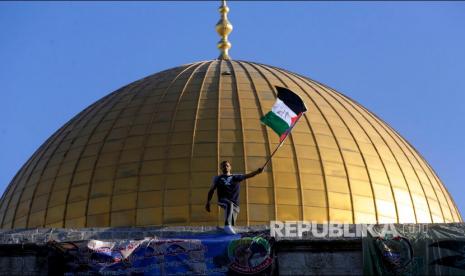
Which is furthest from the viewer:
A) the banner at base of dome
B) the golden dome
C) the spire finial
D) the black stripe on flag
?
the spire finial

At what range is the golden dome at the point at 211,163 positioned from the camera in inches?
928

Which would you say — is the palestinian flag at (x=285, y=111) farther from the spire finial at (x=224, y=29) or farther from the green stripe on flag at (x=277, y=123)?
the spire finial at (x=224, y=29)

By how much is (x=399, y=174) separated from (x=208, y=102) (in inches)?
160

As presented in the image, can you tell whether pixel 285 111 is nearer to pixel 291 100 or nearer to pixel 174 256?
pixel 291 100

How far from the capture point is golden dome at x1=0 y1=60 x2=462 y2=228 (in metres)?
23.6

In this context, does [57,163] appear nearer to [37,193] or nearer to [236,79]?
[37,193]

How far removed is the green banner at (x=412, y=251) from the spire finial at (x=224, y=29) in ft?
44.7

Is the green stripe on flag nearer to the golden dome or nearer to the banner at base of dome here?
the banner at base of dome

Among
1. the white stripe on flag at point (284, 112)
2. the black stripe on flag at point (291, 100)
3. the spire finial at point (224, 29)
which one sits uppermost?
the spire finial at point (224, 29)

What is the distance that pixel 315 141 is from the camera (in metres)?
24.9

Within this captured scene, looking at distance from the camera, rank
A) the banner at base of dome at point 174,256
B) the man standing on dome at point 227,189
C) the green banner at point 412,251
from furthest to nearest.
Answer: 1. the man standing on dome at point 227,189
2. the green banner at point 412,251
3. the banner at base of dome at point 174,256

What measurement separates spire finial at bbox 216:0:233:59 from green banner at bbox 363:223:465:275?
13.6 metres

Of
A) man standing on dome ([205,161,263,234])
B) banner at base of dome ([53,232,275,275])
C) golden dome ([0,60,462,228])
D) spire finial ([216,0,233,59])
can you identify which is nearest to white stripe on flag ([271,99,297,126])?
man standing on dome ([205,161,263,234])

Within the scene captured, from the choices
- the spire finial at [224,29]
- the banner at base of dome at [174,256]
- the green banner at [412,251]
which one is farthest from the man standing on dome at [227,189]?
the spire finial at [224,29]
